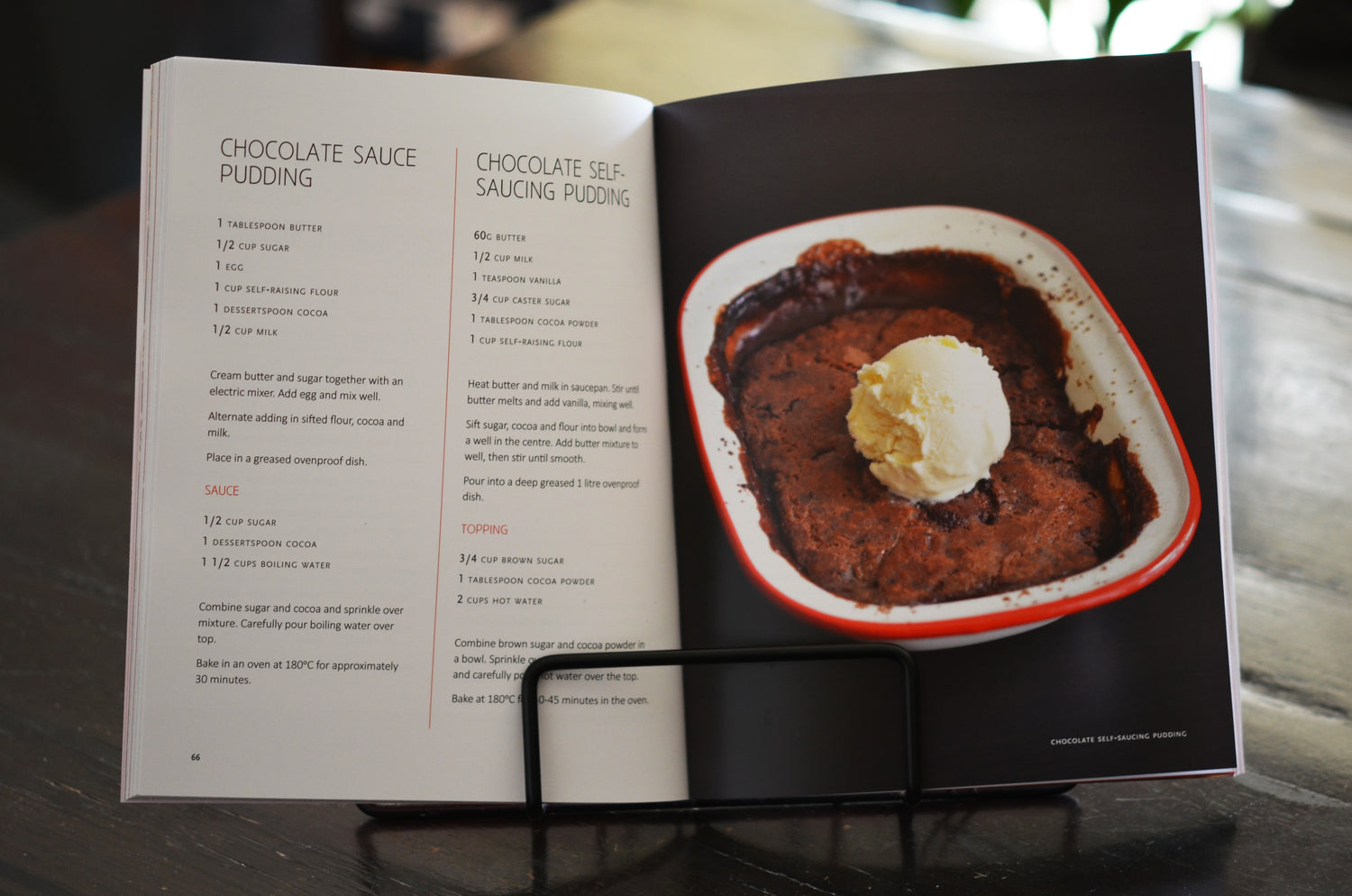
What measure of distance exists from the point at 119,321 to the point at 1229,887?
3.04 feet

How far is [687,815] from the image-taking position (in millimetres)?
505

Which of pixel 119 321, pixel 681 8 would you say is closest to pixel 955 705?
pixel 119 321

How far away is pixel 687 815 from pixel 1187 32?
181 cm

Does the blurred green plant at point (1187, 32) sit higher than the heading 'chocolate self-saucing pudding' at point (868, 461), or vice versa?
the blurred green plant at point (1187, 32)

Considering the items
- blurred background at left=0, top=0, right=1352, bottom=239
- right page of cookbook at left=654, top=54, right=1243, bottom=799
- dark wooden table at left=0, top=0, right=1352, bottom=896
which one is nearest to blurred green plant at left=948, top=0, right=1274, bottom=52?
blurred background at left=0, top=0, right=1352, bottom=239

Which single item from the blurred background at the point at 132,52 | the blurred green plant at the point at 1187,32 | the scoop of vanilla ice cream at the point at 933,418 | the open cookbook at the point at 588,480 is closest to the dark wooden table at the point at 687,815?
the open cookbook at the point at 588,480

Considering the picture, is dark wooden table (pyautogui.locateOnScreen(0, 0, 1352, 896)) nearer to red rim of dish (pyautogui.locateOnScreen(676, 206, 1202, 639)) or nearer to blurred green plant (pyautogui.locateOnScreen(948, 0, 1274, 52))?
red rim of dish (pyautogui.locateOnScreen(676, 206, 1202, 639))

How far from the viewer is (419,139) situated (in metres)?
0.50

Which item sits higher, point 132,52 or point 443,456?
point 132,52

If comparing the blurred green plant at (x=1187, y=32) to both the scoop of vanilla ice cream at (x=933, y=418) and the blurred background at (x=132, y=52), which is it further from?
the scoop of vanilla ice cream at (x=933, y=418)

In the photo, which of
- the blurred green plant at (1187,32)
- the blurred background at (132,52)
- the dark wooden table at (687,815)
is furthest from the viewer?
the blurred background at (132,52)

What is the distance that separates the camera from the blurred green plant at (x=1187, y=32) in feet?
5.18

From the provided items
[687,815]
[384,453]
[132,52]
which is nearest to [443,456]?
[384,453]

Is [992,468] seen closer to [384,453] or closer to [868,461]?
[868,461]
